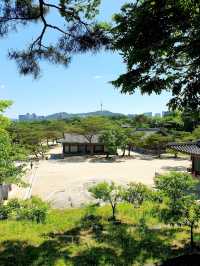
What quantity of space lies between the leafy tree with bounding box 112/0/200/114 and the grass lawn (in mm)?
5445

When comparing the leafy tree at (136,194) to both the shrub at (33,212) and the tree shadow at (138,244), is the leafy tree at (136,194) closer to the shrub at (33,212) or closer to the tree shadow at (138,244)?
the tree shadow at (138,244)

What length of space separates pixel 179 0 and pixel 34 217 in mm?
9898

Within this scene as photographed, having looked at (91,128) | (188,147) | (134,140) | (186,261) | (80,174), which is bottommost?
(80,174)

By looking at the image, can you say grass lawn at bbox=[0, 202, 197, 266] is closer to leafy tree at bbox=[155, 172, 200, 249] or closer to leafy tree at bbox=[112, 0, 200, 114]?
leafy tree at bbox=[155, 172, 200, 249]

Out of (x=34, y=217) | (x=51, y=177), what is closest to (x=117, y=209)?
(x=34, y=217)

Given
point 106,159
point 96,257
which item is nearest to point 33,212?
point 96,257

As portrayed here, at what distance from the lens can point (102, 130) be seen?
53.5 m

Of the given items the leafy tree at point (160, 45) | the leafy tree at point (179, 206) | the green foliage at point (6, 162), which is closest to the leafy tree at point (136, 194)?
the leafy tree at point (179, 206)

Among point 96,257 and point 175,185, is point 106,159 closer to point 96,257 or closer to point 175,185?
point 175,185

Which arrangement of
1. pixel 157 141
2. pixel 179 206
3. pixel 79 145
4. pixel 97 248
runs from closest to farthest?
pixel 97 248 → pixel 179 206 → pixel 157 141 → pixel 79 145

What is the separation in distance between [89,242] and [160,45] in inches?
329

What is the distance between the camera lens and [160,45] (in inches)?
253

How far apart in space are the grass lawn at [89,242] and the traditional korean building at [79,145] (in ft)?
122

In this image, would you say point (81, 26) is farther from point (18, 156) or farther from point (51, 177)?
point (51, 177)
